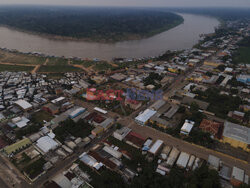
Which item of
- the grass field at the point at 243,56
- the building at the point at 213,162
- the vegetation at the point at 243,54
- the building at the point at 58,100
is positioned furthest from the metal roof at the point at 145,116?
the grass field at the point at 243,56

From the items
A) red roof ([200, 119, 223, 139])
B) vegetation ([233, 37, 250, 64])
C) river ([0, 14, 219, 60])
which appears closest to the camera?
red roof ([200, 119, 223, 139])

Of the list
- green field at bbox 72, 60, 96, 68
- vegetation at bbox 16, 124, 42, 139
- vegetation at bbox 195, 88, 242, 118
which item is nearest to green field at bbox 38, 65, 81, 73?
green field at bbox 72, 60, 96, 68

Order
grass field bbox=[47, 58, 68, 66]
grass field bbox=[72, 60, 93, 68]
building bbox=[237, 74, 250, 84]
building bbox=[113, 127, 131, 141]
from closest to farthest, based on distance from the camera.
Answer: building bbox=[113, 127, 131, 141], building bbox=[237, 74, 250, 84], grass field bbox=[72, 60, 93, 68], grass field bbox=[47, 58, 68, 66]

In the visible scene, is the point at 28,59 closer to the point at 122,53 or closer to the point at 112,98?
the point at 122,53

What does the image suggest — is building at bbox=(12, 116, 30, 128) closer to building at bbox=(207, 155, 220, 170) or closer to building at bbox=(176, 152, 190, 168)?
building at bbox=(176, 152, 190, 168)

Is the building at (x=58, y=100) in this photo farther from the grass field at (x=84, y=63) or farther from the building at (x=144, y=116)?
the grass field at (x=84, y=63)

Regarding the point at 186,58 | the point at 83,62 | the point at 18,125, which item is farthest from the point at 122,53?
→ the point at 18,125

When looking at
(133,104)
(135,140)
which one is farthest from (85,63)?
(135,140)
